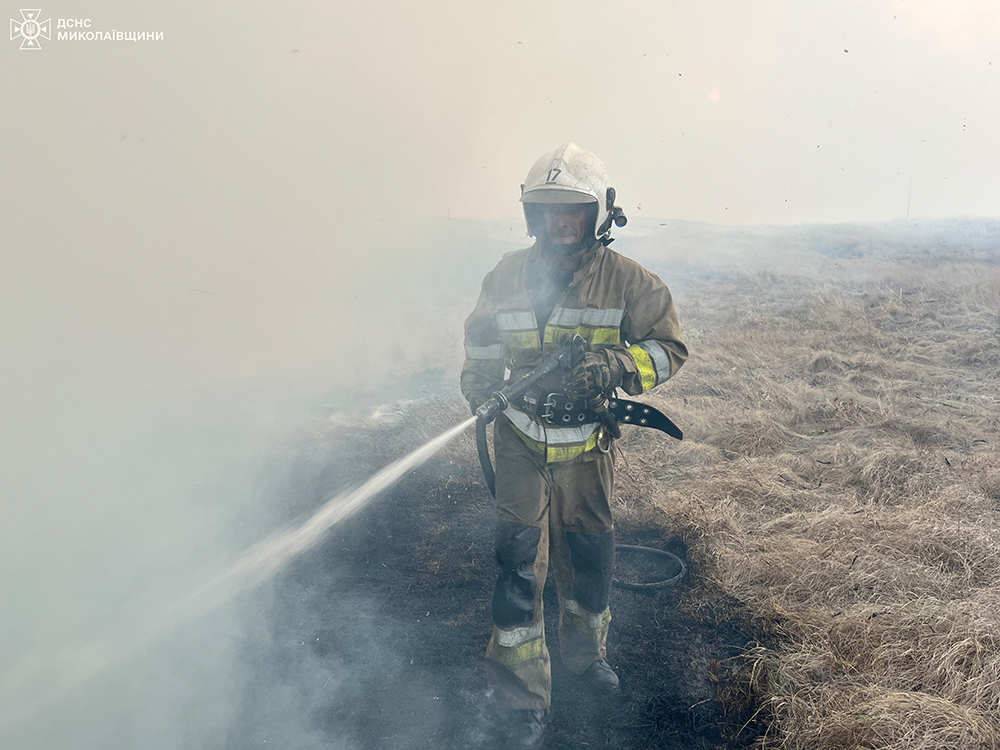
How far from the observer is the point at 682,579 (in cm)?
398

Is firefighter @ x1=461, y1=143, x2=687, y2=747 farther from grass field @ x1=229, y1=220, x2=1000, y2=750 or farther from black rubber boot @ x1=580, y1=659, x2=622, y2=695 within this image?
grass field @ x1=229, y1=220, x2=1000, y2=750

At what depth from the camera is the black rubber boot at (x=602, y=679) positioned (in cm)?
304

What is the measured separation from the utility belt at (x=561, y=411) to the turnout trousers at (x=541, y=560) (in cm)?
18

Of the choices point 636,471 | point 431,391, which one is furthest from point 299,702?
point 431,391

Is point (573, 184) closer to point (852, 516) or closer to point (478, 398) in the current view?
point (478, 398)

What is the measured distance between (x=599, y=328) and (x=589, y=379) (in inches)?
14.2

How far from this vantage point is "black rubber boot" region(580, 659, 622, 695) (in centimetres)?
304

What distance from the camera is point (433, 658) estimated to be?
338 centimetres

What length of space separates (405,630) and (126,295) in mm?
8334

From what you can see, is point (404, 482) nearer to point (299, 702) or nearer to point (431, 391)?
point (299, 702)

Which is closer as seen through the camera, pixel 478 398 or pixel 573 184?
pixel 573 184

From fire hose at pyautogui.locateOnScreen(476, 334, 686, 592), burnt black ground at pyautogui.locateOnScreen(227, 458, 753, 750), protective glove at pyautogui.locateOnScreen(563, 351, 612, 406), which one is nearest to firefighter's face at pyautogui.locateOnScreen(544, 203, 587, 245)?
fire hose at pyautogui.locateOnScreen(476, 334, 686, 592)

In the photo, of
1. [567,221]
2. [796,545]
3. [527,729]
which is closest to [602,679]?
[527,729]

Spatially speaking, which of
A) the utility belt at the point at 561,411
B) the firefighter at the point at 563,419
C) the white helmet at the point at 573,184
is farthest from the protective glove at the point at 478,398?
the white helmet at the point at 573,184
